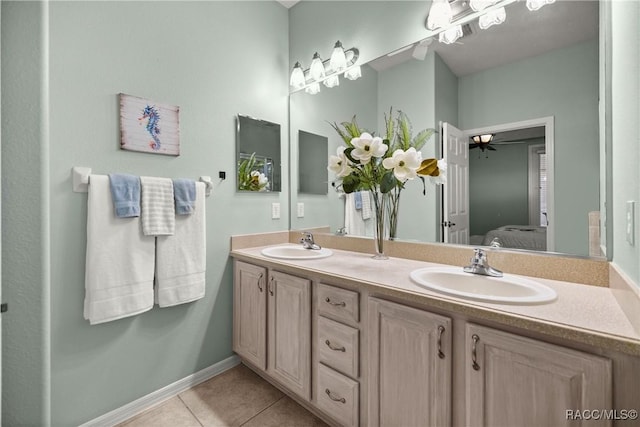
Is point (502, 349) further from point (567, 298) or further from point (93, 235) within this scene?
point (93, 235)

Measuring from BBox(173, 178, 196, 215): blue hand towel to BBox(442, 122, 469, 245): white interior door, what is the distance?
144cm

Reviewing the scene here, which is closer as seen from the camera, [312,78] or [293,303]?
[293,303]

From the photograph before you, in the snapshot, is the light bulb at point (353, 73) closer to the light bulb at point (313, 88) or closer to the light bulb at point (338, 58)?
the light bulb at point (338, 58)

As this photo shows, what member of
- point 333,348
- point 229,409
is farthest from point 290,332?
point 229,409

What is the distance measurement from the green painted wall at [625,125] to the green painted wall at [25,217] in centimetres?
191

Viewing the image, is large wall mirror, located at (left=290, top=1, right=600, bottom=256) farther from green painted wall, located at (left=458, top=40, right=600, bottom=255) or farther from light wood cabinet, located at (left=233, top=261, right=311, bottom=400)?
light wood cabinet, located at (left=233, top=261, right=311, bottom=400)

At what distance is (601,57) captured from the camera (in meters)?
1.12

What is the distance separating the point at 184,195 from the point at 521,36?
6.19 feet

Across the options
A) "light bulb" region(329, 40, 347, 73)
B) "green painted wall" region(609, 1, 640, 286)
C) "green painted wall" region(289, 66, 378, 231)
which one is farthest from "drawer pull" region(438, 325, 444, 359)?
"light bulb" region(329, 40, 347, 73)

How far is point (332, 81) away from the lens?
2.08 m

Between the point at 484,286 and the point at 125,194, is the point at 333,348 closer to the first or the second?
the point at 484,286

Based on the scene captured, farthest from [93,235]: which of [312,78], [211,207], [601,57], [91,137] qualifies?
[601,57]

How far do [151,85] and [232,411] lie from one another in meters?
1.88

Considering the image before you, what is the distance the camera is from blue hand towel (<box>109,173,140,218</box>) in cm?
142
